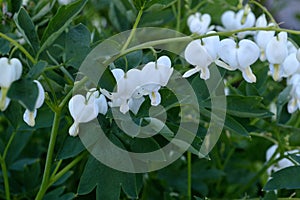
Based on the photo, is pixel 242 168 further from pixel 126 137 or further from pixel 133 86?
pixel 133 86

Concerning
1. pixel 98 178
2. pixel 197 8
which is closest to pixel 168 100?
pixel 98 178

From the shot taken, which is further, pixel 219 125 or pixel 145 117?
pixel 219 125

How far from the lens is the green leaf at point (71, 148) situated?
873 mm

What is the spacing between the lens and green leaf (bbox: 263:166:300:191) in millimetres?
888

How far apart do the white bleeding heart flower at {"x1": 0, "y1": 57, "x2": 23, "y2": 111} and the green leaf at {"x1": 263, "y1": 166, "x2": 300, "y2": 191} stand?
450mm

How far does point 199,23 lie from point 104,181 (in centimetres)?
54

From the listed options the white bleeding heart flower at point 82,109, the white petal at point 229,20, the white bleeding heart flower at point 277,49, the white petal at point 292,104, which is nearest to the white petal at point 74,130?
the white bleeding heart flower at point 82,109

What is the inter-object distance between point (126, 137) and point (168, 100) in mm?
92

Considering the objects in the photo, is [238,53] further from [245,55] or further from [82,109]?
[82,109]

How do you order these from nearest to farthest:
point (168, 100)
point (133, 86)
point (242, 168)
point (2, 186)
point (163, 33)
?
point (133, 86)
point (168, 100)
point (2, 186)
point (163, 33)
point (242, 168)

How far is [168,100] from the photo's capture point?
0.89 m

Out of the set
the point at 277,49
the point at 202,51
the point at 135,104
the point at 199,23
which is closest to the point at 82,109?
the point at 135,104

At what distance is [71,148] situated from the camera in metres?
0.88

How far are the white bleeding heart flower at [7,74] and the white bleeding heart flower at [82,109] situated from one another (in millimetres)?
123
